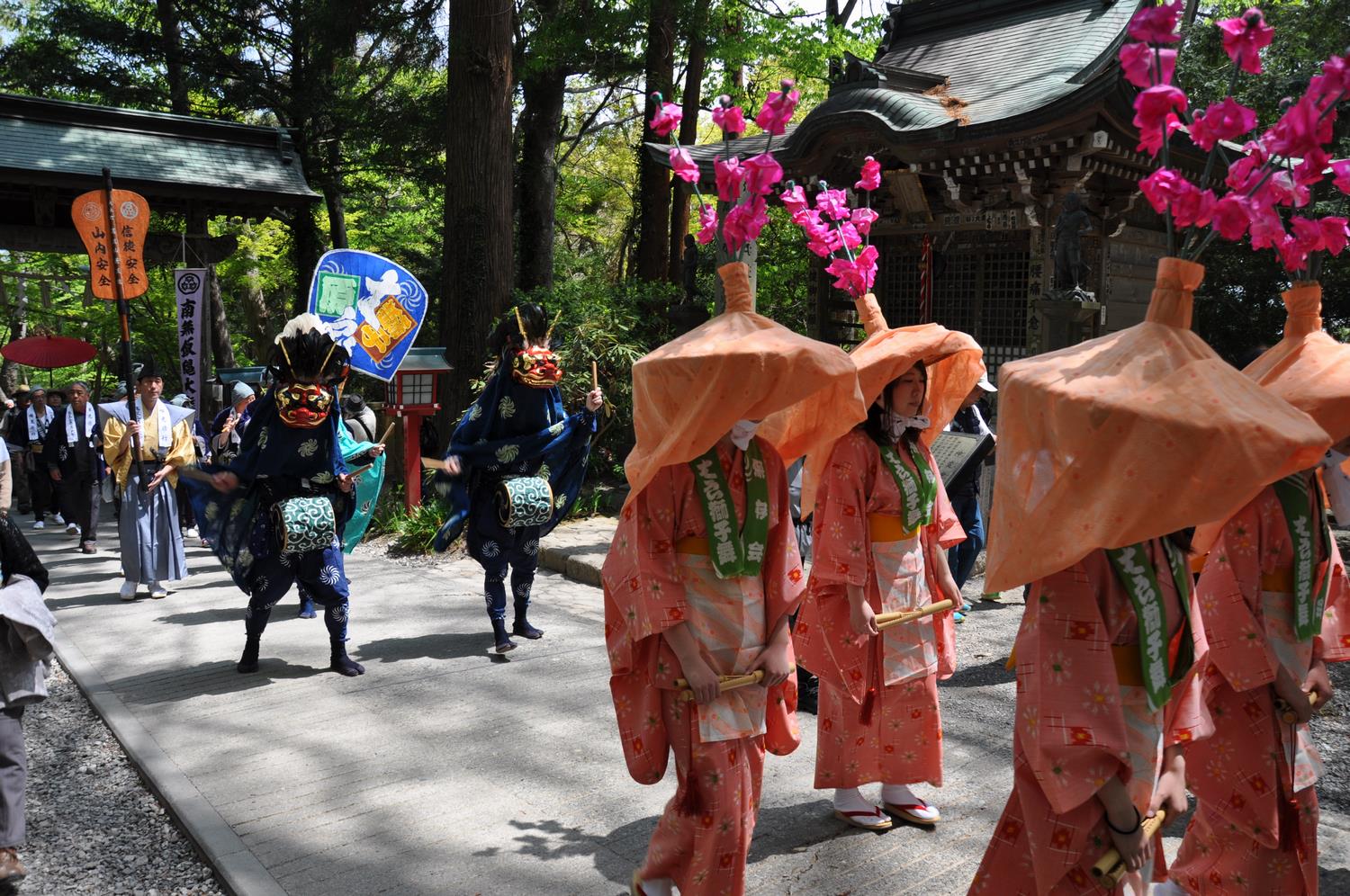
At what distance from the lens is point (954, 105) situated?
1112cm

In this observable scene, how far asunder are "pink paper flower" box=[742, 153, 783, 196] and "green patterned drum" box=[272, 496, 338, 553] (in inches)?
153

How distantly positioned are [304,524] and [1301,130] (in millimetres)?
5356

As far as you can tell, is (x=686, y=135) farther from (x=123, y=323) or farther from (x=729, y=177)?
(x=729, y=177)

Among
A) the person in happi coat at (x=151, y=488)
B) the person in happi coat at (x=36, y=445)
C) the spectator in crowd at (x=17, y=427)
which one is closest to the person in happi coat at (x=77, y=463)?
the person in happi coat at (x=36, y=445)

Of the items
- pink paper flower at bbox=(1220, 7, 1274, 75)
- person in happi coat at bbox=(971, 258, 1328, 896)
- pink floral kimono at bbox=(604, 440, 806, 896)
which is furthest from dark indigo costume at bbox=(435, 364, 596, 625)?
pink paper flower at bbox=(1220, 7, 1274, 75)

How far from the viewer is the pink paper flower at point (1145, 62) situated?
2361mm

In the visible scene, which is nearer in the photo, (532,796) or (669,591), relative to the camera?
(669,591)

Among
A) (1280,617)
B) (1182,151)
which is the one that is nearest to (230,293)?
(1182,151)

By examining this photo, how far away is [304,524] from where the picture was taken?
19.9 feet

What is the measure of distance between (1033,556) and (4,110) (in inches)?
541

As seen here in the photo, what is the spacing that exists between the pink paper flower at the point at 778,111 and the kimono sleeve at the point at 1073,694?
1787mm

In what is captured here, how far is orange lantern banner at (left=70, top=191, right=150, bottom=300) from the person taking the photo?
9.48m

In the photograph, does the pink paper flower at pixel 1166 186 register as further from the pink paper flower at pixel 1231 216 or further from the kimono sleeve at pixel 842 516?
the kimono sleeve at pixel 842 516

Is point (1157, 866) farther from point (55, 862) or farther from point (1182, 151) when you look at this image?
point (1182, 151)
